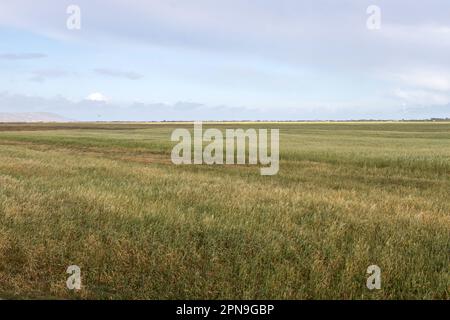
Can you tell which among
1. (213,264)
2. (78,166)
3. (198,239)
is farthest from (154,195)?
(78,166)

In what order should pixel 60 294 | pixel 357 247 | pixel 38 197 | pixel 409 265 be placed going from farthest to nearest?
pixel 38 197
pixel 357 247
pixel 409 265
pixel 60 294

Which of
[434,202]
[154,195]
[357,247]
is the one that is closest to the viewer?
[357,247]

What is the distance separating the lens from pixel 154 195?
13.8 m

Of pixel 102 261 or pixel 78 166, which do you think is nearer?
pixel 102 261

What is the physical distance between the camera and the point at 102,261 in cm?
799

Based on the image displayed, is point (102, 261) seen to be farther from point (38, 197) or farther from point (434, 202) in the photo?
point (434, 202)

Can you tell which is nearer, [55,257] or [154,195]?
[55,257]

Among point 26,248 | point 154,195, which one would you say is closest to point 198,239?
point 26,248

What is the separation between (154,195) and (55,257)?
5885 millimetres
